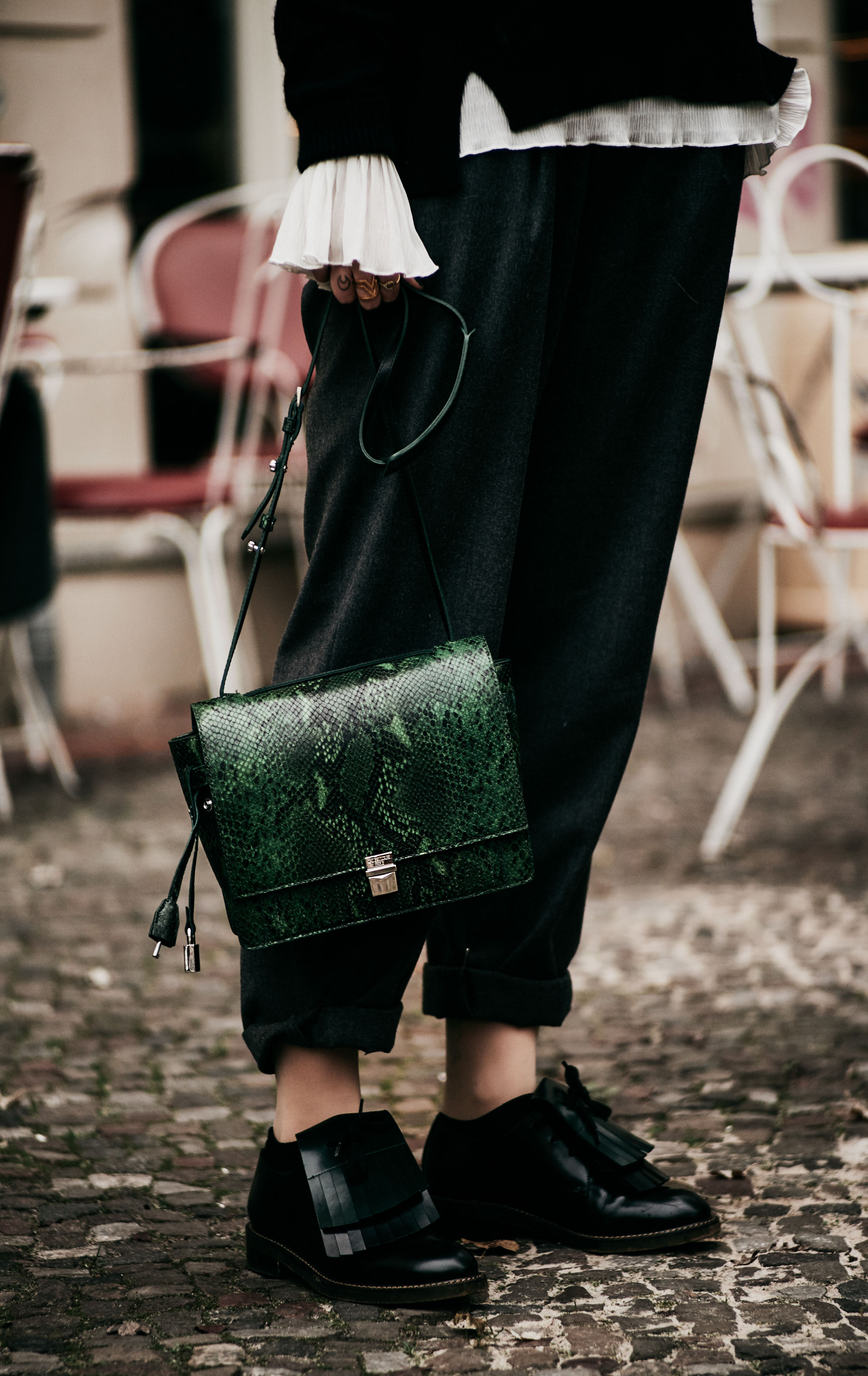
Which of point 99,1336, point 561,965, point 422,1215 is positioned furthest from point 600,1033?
point 99,1336

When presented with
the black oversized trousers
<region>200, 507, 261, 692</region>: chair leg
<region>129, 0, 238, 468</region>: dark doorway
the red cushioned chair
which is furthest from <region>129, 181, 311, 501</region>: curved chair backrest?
the black oversized trousers

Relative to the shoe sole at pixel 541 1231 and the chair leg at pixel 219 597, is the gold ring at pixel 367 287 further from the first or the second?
the chair leg at pixel 219 597

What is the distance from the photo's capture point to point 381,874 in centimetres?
135

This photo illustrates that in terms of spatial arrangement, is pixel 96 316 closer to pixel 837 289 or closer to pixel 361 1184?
pixel 837 289

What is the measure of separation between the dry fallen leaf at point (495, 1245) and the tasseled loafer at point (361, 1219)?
134 millimetres

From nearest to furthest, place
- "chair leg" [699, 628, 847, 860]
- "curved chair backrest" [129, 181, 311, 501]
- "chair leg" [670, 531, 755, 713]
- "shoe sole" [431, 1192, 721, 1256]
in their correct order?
"shoe sole" [431, 1192, 721, 1256] < "chair leg" [699, 628, 847, 860] < "curved chair backrest" [129, 181, 311, 501] < "chair leg" [670, 531, 755, 713]

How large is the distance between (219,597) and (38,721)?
0.70m

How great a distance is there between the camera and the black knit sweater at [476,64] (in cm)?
135

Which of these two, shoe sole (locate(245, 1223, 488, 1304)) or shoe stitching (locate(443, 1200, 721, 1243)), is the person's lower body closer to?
shoe stitching (locate(443, 1200, 721, 1243))

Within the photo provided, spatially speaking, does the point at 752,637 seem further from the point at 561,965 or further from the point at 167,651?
the point at 561,965

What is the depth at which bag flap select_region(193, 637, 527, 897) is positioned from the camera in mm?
1343

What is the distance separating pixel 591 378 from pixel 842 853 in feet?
6.39

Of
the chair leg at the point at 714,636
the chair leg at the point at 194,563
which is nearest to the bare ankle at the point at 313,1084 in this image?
the chair leg at the point at 194,563

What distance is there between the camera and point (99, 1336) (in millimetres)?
1397
